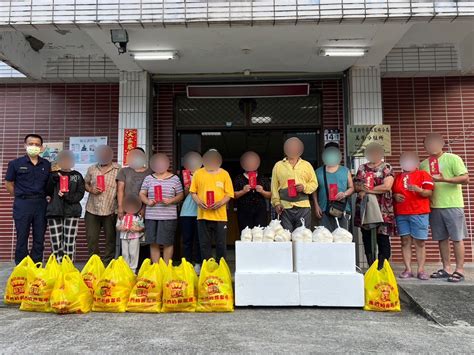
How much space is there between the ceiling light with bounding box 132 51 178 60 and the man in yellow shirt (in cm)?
218

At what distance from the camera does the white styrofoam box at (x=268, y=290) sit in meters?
3.89

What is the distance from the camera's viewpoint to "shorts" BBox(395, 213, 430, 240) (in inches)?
185

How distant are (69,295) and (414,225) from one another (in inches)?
150

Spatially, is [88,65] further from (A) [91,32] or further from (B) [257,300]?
(B) [257,300]

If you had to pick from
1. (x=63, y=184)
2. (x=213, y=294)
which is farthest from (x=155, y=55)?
(x=213, y=294)

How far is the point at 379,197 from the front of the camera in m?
4.84

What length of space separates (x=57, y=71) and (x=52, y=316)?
163 inches

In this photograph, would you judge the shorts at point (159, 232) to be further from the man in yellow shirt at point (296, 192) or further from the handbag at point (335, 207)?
the handbag at point (335, 207)

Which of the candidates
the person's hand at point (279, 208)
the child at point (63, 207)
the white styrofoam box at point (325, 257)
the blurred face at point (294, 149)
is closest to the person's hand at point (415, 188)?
the white styrofoam box at point (325, 257)

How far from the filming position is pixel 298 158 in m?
4.81

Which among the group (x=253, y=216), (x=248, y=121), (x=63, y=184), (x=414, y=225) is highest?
(x=248, y=121)

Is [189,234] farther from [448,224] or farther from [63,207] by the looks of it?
[448,224]

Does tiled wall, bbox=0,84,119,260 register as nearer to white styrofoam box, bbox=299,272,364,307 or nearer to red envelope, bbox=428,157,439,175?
white styrofoam box, bbox=299,272,364,307

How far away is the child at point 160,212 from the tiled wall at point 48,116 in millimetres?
1899
